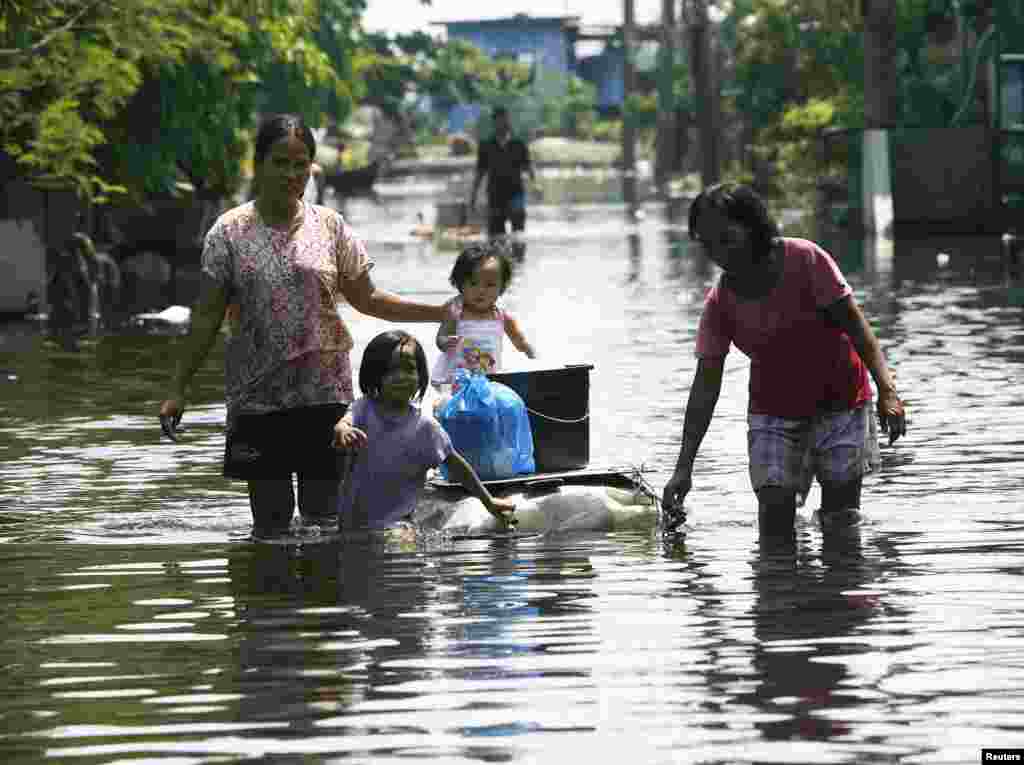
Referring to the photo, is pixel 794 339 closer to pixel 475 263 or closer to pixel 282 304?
pixel 282 304

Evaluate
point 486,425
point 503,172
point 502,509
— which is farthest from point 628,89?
point 502,509

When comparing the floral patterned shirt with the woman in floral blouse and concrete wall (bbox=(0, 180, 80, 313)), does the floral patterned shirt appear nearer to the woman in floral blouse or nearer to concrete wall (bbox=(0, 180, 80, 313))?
the woman in floral blouse

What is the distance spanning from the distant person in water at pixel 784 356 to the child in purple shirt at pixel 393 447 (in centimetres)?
92

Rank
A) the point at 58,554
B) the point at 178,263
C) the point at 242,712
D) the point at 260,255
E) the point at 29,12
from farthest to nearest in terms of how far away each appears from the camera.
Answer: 1. the point at 178,263
2. the point at 29,12
3. the point at 58,554
4. the point at 260,255
5. the point at 242,712

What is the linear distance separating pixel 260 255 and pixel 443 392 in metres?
2.03

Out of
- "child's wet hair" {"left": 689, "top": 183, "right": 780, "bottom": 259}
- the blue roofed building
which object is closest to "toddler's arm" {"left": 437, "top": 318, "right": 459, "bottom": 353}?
"child's wet hair" {"left": 689, "top": 183, "right": 780, "bottom": 259}

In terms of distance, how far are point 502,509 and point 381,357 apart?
75 centimetres

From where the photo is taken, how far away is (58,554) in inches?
422

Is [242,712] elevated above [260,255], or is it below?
below

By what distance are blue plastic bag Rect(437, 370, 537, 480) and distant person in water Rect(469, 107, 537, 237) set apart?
25822 mm

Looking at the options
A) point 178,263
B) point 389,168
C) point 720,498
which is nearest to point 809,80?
point 178,263

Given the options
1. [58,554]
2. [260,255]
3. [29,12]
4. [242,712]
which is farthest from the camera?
[29,12]

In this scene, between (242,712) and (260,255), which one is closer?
(242,712)

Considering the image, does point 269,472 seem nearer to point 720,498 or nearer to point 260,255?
point 260,255
